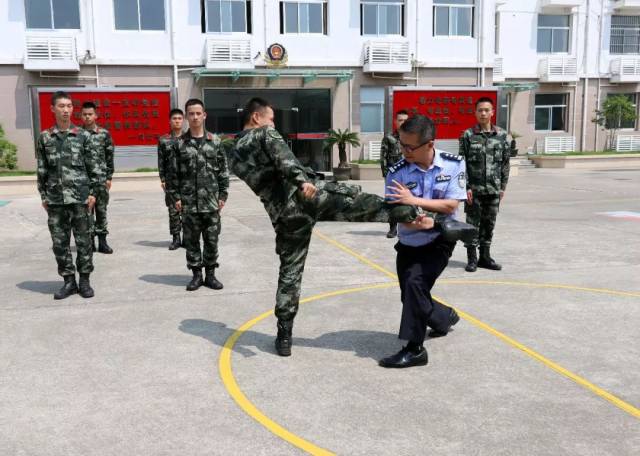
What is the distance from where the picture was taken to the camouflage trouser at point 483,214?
308 inches

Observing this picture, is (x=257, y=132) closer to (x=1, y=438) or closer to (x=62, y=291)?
(x=1, y=438)

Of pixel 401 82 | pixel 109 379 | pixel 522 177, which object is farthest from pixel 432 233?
pixel 401 82

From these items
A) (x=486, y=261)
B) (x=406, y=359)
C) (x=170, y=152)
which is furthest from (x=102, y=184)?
(x=406, y=359)

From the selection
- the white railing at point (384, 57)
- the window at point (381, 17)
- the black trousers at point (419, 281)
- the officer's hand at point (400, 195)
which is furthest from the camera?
the window at point (381, 17)

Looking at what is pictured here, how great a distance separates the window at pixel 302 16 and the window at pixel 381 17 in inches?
68.1

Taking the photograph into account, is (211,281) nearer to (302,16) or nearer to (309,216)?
(309,216)

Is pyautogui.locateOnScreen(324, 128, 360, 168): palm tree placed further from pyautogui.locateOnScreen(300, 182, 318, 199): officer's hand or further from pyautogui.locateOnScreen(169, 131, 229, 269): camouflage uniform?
pyautogui.locateOnScreen(300, 182, 318, 199): officer's hand

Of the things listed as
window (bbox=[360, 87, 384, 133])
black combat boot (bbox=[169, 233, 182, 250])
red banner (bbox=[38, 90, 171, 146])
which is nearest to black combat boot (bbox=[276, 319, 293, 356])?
black combat boot (bbox=[169, 233, 182, 250])

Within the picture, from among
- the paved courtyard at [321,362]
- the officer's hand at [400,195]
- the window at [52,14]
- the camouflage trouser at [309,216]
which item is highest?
the window at [52,14]

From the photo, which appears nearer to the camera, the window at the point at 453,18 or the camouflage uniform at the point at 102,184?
the camouflage uniform at the point at 102,184

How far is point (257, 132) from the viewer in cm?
462

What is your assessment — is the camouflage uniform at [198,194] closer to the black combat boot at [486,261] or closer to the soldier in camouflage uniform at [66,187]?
the soldier in camouflage uniform at [66,187]

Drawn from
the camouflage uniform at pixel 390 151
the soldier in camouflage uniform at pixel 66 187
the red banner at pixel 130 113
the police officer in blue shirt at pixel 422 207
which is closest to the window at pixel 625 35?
the red banner at pixel 130 113

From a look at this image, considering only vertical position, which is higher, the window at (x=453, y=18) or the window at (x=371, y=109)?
the window at (x=453, y=18)
